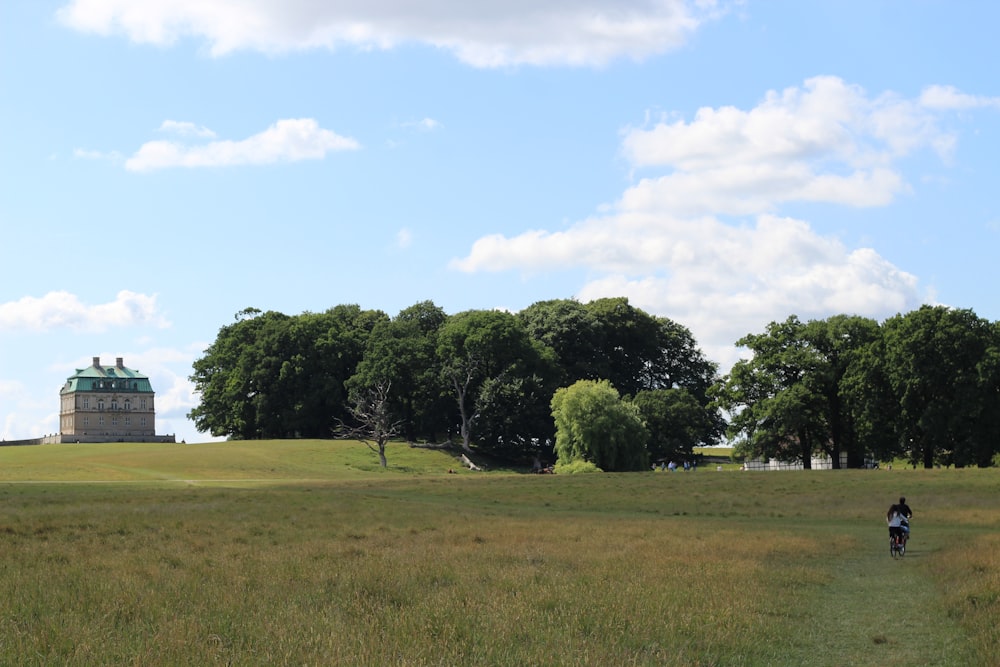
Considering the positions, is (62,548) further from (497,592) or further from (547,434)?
(547,434)

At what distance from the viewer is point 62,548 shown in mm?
27219

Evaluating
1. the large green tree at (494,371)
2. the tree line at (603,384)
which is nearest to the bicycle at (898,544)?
the tree line at (603,384)

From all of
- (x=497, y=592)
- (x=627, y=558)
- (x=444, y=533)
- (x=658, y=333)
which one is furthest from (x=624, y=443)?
(x=497, y=592)

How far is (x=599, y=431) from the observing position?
330ft

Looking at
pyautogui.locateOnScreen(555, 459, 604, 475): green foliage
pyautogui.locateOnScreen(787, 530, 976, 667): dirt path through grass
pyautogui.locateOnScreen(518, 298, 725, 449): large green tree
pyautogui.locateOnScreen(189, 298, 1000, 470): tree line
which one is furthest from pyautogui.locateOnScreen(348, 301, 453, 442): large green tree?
pyautogui.locateOnScreen(787, 530, 976, 667): dirt path through grass

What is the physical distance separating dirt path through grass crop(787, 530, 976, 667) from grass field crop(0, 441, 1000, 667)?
62 millimetres

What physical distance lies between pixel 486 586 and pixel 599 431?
81.7 meters

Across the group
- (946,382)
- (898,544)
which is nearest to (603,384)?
(946,382)

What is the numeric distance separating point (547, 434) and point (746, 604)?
107 metres

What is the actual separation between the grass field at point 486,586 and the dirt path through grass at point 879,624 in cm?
6

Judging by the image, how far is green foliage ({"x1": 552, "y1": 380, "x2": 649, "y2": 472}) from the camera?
101 meters

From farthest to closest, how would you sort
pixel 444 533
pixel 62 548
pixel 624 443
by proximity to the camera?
pixel 624 443 → pixel 444 533 → pixel 62 548

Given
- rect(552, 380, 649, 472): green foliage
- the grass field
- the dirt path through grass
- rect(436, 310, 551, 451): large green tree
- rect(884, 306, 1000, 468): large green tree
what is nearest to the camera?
the grass field

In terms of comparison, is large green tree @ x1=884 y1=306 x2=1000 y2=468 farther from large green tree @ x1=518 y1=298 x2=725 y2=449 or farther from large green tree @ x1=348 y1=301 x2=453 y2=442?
large green tree @ x1=348 y1=301 x2=453 y2=442
